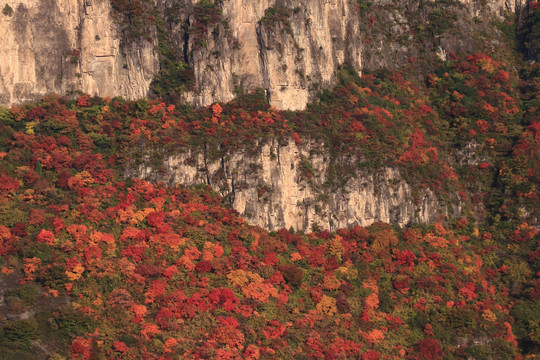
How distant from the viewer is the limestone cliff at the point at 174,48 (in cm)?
9081

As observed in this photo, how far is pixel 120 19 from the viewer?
9512 centimetres

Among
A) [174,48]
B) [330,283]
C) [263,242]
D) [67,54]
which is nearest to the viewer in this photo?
[330,283]

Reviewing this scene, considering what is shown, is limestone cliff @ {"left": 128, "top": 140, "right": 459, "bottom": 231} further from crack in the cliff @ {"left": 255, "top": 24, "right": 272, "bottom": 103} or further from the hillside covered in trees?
crack in the cliff @ {"left": 255, "top": 24, "right": 272, "bottom": 103}

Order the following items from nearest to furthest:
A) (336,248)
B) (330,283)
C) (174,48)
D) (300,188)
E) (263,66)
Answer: (330,283) → (336,248) → (300,188) → (263,66) → (174,48)

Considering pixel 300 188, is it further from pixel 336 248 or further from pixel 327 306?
pixel 327 306

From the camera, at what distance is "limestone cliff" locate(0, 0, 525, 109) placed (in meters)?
90.8

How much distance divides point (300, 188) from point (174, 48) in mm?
26229

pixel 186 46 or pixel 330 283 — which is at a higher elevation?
pixel 186 46

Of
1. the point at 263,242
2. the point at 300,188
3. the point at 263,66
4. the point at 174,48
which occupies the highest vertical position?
the point at 174,48

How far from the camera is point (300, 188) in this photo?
300ft

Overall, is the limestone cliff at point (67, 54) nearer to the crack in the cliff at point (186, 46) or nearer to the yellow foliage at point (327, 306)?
the crack in the cliff at point (186, 46)

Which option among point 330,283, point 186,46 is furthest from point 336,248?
point 186,46

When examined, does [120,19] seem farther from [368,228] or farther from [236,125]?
[368,228]

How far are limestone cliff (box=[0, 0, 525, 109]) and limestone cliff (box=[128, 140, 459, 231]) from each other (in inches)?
365
